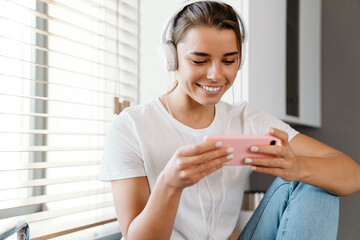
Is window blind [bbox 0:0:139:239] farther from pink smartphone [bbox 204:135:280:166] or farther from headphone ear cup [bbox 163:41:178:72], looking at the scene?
pink smartphone [bbox 204:135:280:166]

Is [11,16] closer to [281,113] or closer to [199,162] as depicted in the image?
[199,162]

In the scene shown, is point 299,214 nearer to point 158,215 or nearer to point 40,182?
point 158,215

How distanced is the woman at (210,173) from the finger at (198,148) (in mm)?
137

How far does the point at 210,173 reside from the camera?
887 mm

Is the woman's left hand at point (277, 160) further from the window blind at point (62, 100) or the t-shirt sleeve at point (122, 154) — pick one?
the window blind at point (62, 100)

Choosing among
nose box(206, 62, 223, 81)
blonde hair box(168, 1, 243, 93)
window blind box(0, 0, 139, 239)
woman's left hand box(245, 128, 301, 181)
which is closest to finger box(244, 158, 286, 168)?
woman's left hand box(245, 128, 301, 181)

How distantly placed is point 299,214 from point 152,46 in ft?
3.34

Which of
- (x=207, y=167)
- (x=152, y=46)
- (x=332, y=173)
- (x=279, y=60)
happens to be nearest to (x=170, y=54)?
(x=207, y=167)

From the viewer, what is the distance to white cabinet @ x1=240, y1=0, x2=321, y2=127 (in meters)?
1.58

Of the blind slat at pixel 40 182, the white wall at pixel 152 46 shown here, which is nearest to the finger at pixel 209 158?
the blind slat at pixel 40 182

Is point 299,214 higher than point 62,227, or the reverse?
point 299,214

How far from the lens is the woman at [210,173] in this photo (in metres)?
0.96

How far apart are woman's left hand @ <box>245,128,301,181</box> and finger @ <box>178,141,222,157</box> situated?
0.11m

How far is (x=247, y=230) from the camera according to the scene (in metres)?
1.16
